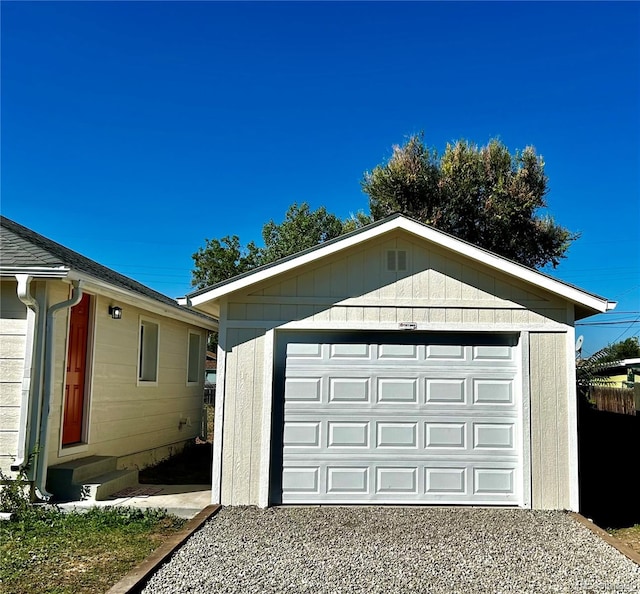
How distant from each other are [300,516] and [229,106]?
362 inches

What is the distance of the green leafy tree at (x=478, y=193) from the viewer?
18.0 metres

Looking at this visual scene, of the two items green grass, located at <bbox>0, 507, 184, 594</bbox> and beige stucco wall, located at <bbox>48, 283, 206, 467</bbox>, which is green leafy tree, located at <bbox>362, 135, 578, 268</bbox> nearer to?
beige stucco wall, located at <bbox>48, 283, 206, 467</bbox>

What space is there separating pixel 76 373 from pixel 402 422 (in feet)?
14.6

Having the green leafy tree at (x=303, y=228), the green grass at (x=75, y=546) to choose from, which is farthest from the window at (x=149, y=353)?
the green leafy tree at (x=303, y=228)

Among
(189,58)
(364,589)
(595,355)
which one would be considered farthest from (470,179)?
(364,589)

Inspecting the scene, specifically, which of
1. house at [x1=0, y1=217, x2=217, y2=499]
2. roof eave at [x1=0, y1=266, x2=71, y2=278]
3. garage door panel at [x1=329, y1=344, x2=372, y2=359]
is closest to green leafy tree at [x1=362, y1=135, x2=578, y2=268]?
house at [x1=0, y1=217, x2=217, y2=499]

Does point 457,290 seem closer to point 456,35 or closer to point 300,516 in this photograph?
point 300,516

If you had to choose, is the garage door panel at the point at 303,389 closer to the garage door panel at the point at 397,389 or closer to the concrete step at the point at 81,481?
the garage door panel at the point at 397,389

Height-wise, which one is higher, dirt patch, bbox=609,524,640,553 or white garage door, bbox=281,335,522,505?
white garage door, bbox=281,335,522,505

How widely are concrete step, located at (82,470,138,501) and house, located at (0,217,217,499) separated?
0.04ft

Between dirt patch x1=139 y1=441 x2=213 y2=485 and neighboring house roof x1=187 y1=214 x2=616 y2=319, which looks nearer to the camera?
neighboring house roof x1=187 y1=214 x2=616 y2=319

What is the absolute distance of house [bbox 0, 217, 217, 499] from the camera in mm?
6684

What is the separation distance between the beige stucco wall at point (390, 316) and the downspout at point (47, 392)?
1968 mm

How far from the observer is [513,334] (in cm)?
723
